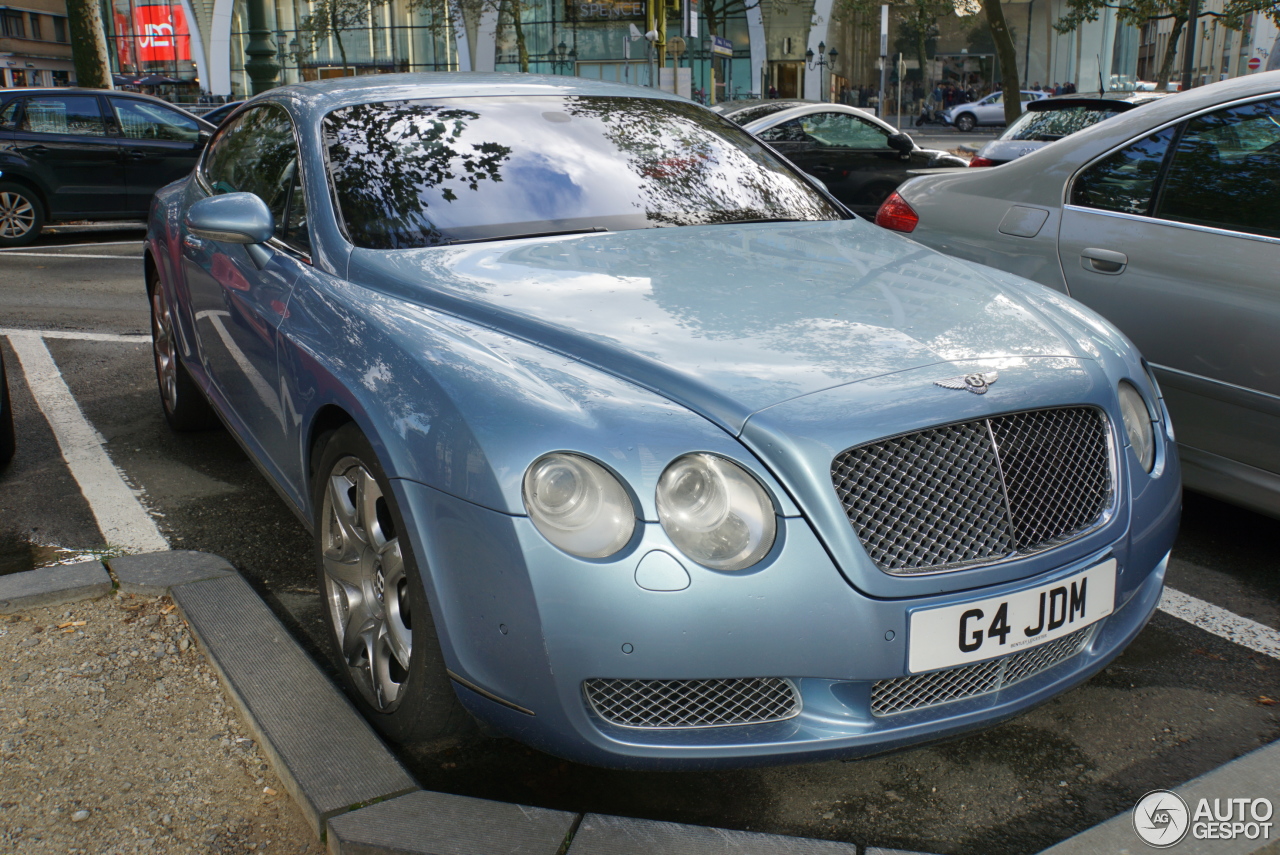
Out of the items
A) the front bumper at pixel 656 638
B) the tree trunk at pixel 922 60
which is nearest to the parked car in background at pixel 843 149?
the front bumper at pixel 656 638

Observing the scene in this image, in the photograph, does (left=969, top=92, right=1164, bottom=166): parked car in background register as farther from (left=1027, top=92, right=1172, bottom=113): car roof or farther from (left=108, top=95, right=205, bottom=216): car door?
(left=108, top=95, right=205, bottom=216): car door

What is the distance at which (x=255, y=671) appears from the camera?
→ 2686 mm

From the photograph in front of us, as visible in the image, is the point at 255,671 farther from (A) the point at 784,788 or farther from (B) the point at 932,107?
(B) the point at 932,107

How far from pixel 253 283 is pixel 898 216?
2.69m

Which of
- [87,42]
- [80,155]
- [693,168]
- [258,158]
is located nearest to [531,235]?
[693,168]

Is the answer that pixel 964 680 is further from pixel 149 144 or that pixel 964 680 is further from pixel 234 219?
pixel 149 144

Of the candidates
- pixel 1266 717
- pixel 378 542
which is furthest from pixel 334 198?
pixel 1266 717

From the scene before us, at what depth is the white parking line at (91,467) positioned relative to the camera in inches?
151

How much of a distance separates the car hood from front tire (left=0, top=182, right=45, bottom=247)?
10.1 metres

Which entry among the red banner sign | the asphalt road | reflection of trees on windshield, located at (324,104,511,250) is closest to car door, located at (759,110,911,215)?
the asphalt road

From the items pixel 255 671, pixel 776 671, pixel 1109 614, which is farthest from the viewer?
pixel 255 671

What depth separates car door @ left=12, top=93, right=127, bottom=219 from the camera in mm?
11195

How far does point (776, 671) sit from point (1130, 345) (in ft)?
4.42

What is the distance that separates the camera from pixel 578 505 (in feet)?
6.52
